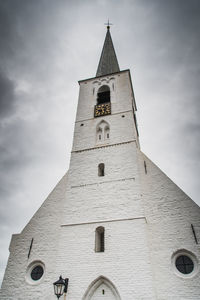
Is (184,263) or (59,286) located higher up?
(184,263)

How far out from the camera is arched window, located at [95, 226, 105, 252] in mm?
9625

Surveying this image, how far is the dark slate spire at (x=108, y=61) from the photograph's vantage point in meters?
19.2

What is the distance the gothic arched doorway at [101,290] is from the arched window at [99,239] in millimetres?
1222

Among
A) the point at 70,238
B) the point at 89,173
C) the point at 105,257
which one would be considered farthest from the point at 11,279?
the point at 89,173

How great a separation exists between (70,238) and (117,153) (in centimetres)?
488

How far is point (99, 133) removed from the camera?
13.9 meters

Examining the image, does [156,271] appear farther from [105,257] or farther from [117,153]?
[117,153]

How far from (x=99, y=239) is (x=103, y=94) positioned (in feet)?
34.4

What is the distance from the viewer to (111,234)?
948 cm

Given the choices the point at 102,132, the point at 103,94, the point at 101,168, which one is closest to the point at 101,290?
the point at 101,168

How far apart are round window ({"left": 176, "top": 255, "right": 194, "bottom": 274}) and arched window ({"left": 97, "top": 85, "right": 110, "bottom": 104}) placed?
1110 centimetres

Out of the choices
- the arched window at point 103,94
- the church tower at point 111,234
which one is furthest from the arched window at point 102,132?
the arched window at point 103,94

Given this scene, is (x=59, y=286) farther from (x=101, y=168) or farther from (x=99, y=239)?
(x=101, y=168)

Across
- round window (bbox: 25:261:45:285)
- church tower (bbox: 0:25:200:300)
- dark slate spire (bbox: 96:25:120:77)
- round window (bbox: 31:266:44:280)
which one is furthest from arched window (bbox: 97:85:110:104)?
round window (bbox: 31:266:44:280)
